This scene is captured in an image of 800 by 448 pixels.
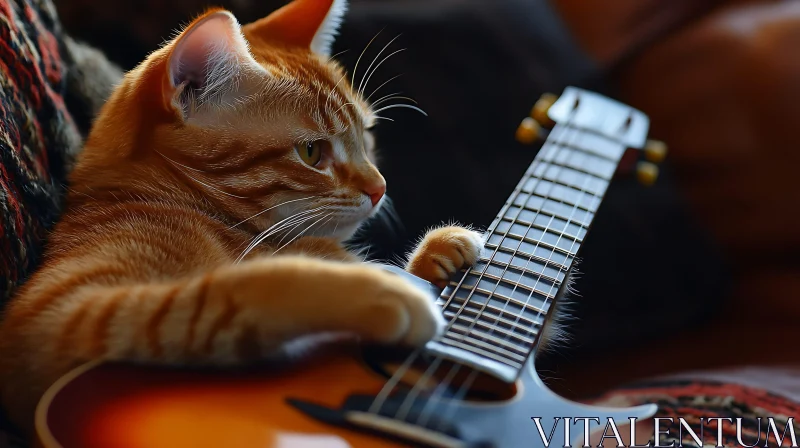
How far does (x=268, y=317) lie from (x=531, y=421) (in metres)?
0.23

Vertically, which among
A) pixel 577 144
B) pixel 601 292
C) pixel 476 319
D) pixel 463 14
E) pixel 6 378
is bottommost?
pixel 6 378

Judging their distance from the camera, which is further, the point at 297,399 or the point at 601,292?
the point at 601,292

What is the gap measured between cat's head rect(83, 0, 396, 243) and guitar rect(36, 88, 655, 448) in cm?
19

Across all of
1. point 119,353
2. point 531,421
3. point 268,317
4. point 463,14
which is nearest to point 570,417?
point 531,421

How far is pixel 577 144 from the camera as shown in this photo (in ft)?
3.25

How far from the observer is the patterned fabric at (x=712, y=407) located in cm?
75

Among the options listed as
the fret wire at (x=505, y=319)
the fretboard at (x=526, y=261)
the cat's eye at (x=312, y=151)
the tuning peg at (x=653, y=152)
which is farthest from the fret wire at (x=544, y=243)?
the tuning peg at (x=653, y=152)

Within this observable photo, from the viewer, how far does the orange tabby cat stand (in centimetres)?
53

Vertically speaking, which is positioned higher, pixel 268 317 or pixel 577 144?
pixel 577 144

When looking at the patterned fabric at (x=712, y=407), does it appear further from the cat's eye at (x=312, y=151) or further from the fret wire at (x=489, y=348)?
the cat's eye at (x=312, y=151)

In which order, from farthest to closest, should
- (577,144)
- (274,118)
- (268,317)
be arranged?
(577,144)
(274,118)
(268,317)

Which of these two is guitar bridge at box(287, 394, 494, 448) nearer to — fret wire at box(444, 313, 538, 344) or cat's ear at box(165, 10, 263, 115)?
fret wire at box(444, 313, 538, 344)

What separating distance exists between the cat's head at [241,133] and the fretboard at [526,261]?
176 mm

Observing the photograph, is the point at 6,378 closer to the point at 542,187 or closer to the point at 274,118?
the point at 274,118
